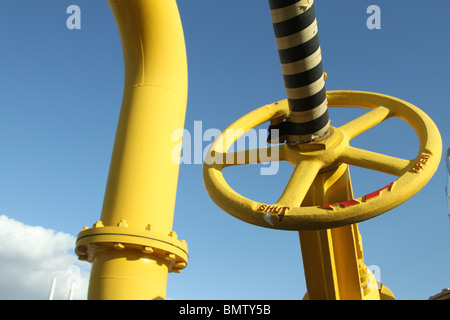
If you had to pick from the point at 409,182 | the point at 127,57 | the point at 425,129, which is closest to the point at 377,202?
the point at 409,182

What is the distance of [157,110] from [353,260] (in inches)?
66.0

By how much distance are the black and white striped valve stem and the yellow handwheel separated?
0.09m

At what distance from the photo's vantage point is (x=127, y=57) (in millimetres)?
3365

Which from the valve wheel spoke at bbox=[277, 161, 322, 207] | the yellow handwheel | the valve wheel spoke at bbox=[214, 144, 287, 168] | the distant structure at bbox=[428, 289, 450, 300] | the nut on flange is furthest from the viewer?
the distant structure at bbox=[428, 289, 450, 300]

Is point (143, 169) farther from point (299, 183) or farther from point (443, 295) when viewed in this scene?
point (443, 295)

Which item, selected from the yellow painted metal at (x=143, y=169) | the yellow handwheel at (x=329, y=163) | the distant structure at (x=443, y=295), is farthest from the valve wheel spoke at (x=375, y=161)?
the distant structure at (x=443, y=295)

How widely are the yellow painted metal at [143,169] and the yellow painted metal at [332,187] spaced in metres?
0.40

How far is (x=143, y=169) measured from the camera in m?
2.87

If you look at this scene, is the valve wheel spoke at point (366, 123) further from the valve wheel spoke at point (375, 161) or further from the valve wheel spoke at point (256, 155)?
the valve wheel spoke at point (256, 155)

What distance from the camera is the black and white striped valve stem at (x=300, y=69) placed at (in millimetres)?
2322

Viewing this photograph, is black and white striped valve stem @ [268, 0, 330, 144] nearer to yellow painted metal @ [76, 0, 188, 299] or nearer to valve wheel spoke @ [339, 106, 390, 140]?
valve wheel spoke @ [339, 106, 390, 140]

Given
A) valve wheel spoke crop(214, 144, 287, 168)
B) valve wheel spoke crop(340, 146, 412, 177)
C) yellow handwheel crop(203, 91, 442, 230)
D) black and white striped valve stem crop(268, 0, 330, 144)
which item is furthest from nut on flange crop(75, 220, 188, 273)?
valve wheel spoke crop(340, 146, 412, 177)

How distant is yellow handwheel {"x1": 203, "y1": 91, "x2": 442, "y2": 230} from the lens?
6.98ft

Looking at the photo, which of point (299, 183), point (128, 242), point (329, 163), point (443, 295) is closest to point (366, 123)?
point (329, 163)
